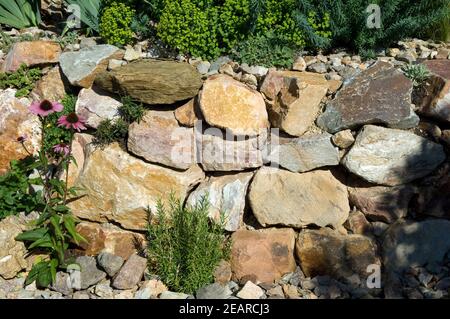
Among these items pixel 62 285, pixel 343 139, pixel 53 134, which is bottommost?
pixel 62 285

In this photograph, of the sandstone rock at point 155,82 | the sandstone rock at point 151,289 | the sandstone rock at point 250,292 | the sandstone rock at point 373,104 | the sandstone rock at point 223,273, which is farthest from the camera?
the sandstone rock at point 155,82

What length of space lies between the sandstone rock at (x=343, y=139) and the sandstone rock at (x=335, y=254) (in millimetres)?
791

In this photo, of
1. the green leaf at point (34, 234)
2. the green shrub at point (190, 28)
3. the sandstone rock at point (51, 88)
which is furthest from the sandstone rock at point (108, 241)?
the green shrub at point (190, 28)

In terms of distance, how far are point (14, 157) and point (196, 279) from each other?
7.62 feet

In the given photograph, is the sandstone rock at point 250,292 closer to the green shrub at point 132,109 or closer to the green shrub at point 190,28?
the green shrub at point 132,109

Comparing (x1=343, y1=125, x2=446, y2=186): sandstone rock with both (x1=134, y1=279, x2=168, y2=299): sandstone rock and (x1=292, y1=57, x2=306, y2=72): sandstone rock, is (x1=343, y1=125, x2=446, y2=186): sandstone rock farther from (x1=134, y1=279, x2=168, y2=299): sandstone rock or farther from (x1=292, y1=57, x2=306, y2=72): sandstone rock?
(x1=134, y1=279, x2=168, y2=299): sandstone rock

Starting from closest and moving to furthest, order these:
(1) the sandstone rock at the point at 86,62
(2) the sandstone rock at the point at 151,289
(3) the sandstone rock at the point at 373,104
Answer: (2) the sandstone rock at the point at 151,289
(3) the sandstone rock at the point at 373,104
(1) the sandstone rock at the point at 86,62

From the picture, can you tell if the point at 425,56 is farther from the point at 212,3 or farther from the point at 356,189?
the point at 212,3

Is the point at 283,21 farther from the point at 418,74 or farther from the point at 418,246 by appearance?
the point at 418,246

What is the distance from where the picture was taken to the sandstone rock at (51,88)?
552cm

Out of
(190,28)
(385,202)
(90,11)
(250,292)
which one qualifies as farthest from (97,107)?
(385,202)

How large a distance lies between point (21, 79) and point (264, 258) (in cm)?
311

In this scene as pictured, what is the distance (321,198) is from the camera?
4766mm

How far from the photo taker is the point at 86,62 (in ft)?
17.7
